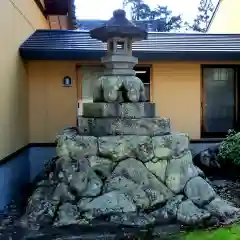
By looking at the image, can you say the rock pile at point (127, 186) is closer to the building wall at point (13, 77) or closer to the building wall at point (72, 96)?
the building wall at point (13, 77)

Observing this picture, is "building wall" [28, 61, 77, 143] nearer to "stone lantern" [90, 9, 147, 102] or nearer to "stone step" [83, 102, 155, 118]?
"stone lantern" [90, 9, 147, 102]

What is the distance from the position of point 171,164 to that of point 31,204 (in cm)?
230

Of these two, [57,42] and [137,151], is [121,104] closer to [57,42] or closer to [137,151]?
[137,151]

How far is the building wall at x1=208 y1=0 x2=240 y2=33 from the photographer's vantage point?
43.1ft

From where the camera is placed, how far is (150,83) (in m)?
9.78

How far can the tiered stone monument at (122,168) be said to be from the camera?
586cm

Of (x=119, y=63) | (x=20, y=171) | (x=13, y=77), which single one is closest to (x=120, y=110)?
(x=119, y=63)

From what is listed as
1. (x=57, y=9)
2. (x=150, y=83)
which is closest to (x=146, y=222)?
(x=150, y=83)

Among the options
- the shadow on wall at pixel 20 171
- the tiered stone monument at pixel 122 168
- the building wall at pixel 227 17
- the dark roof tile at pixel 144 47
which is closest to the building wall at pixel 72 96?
the shadow on wall at pixel 20 171

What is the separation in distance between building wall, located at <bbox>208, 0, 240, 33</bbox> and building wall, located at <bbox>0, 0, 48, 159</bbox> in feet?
22.6

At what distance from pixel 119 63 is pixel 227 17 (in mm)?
8940

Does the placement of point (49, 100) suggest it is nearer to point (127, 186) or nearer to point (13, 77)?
point (13, 77)

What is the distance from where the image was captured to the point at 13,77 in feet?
25.5

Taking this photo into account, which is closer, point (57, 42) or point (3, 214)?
point (3, 214)
